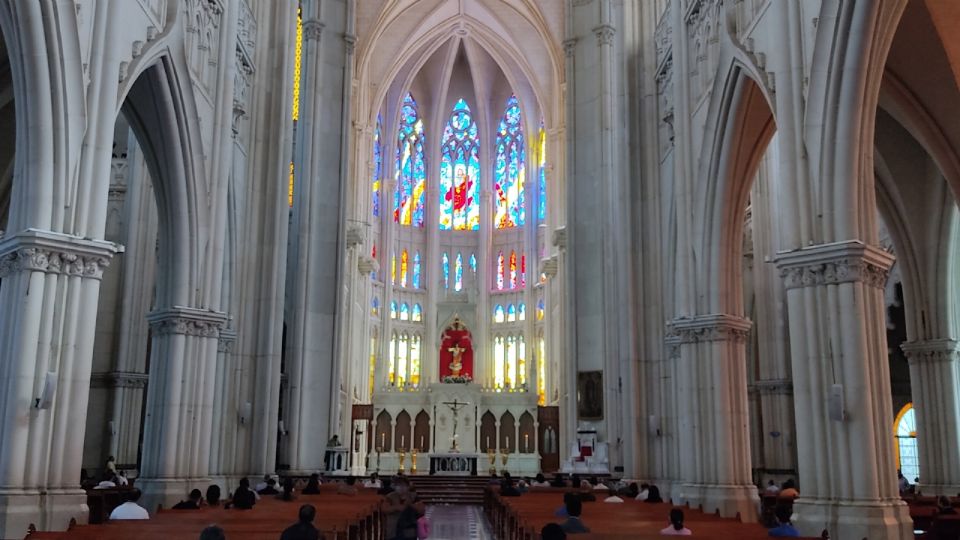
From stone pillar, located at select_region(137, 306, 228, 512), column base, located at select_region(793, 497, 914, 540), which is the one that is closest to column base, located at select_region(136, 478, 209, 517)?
stone pillar, located at select_region(137, 306, 228, 512)

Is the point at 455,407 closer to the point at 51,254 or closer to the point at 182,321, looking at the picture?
the point at 182,321

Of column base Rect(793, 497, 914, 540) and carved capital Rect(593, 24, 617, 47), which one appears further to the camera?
carved capital Rect(593, 24, 617, 47)

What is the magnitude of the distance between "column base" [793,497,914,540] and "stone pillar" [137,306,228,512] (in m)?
10.8

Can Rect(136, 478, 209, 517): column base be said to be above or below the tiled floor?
above

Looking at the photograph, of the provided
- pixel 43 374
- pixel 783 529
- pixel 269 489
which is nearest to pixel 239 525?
pixel 43 374

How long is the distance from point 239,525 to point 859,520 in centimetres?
765

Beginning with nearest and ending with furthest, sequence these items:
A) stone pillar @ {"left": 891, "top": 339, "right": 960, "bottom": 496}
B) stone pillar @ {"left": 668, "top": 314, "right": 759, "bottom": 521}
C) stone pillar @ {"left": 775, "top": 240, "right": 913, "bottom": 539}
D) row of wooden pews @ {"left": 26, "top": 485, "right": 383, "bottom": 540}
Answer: row of wooden pews @ {"left": 26, "top": 485, "right": 383, "bottom": 540}, stone pillar @ {"left": 775, "top": 240, "right": 913, "bottom": 539}, stone pillar @ {"left": 668, "top": 314, "right": 759, "bottom": 521}, stone pillar @ {"left": 891, "top": 339, "right": 960, "bottom": 496}

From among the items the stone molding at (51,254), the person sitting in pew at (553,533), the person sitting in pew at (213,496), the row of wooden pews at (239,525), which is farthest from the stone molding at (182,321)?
the person sitting in pew at (553,533)

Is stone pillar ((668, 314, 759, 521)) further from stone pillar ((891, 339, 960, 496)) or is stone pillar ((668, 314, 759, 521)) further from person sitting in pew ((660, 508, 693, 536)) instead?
person sitting in pew ((660, 508, 693, 536))

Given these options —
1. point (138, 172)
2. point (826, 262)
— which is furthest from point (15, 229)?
point (138, 172)

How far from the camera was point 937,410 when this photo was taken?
2119 cm

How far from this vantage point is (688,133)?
18.9m

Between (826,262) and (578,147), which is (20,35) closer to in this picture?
(826,262)

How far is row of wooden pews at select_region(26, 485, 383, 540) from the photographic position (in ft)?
28.1
